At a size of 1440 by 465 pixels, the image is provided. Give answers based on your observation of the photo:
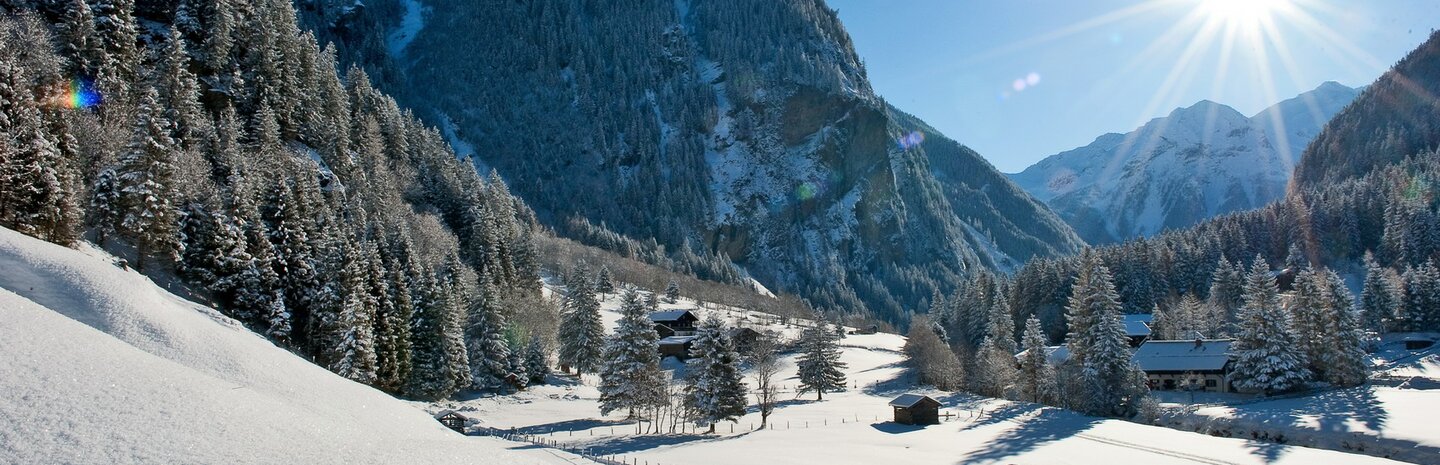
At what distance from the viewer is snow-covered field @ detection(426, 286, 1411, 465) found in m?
40.5

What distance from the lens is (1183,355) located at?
240ft

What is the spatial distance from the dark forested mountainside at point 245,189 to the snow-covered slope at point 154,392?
9.07m

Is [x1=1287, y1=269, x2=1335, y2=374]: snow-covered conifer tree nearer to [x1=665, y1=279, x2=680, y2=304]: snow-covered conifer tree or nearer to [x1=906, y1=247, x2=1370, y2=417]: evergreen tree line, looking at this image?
[x1=906, y1=247, x2=1370, y2=417]: evergreen tree line

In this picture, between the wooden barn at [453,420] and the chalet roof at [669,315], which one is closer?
the wooden barn at [453,420]

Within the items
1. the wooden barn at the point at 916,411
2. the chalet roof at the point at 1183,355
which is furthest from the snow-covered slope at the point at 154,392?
the chalet roof at the point at 1183,355

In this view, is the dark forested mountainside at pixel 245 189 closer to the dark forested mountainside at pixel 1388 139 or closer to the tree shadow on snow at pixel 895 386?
the tree shadow on snow at pixel 895 386

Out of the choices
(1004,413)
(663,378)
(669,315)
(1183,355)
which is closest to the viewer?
(663,378)

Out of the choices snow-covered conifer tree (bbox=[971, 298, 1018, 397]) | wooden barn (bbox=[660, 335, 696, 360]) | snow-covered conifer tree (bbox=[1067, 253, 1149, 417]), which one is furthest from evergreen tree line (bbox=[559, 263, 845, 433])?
wooden barn (bbox=[660, 335, 696, 360])

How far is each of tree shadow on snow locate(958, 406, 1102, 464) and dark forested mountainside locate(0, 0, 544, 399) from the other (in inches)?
1385

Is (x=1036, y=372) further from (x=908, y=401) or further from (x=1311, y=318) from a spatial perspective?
(x=1311, y=318)

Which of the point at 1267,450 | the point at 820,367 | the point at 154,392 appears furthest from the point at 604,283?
the point at 154,392

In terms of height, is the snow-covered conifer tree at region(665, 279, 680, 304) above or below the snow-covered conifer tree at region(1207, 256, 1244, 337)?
above

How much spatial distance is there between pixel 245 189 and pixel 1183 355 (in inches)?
3102

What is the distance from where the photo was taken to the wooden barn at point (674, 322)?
104188 millimetres
